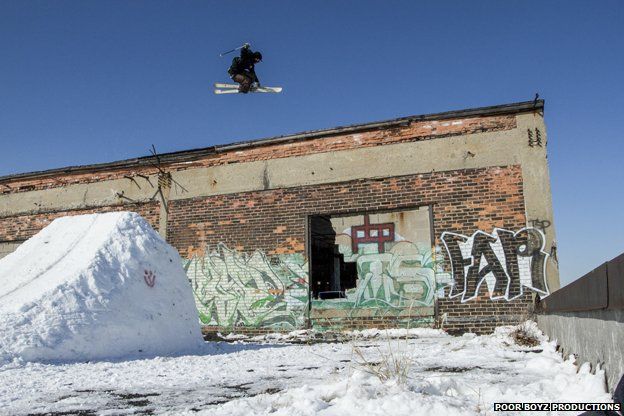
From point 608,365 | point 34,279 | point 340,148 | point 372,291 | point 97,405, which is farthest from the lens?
point 340,148

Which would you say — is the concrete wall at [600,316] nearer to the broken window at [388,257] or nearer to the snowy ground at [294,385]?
the snowy ground at [294,385]

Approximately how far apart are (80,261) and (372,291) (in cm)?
639

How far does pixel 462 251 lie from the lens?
404 inches

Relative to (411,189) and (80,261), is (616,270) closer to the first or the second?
(80,261)

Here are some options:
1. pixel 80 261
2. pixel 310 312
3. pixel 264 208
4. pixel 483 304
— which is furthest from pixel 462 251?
pixel 80 261

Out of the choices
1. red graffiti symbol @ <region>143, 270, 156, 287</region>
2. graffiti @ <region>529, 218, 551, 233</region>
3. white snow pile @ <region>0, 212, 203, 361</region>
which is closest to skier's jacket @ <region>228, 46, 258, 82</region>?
white snow pile @ <region>0, 212, 203, 361</region>

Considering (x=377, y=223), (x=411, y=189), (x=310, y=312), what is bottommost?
(x=310, y=312)

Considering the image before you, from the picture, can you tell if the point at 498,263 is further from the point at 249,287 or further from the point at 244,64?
the point at 244,64

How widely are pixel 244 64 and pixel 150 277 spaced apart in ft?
16.6

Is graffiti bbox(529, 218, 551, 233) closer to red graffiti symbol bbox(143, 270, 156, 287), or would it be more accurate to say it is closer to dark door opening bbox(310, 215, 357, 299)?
dark door opening bbox(310, 215, 357, 299)

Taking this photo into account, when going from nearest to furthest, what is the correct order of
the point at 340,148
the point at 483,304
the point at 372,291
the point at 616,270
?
the point at 616,270
the point at 483,304
the point at 372,291
the point at 340,148

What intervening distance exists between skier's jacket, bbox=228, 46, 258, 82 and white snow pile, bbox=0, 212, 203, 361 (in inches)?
153

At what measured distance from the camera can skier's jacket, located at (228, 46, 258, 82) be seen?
9.82m

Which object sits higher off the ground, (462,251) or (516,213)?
(516,213)
